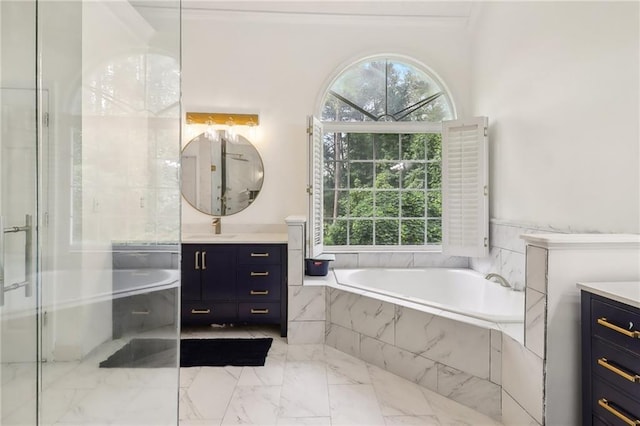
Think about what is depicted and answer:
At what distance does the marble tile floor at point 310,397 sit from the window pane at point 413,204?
170cm

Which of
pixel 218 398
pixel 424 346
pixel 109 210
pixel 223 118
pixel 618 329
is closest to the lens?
pixel 618 329

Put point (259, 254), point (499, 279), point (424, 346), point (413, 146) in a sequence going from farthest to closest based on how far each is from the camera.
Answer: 1. point (413, 146)
2. point (259, 254)
3. point (499, 279)
4. point (424, 346)

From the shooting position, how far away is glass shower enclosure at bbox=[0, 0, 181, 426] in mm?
1795

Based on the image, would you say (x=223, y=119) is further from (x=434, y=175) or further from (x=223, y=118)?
(x=434, y=175)

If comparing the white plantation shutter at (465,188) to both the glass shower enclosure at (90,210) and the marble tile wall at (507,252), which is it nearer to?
the marble tile wall at (507,252)

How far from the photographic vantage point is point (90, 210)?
233cm

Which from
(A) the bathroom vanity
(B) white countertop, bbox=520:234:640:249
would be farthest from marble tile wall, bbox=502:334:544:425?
(B) white countertop, bbox=520:234:640:249

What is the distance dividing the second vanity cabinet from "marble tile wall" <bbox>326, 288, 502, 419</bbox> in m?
0.55

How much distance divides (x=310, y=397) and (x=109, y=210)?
6.09ft

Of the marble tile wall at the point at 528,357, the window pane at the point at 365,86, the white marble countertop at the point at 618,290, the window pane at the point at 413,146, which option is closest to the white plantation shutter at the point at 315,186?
the window pane at the point at 365,86

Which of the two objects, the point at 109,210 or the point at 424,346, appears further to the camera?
the point at 109,210

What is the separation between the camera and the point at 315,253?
326 centimetres

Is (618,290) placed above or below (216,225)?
below

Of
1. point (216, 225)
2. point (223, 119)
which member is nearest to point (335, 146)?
point (223, 119)
